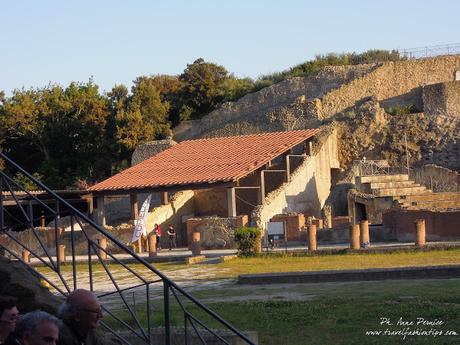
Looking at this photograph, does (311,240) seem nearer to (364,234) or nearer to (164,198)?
(364,234)

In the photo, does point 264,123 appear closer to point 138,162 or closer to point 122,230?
point 138,162

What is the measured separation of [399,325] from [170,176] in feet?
96.5

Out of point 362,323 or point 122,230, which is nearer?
point 362,323

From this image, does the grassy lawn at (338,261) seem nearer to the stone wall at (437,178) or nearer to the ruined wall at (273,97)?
the stone wall at (437,178)

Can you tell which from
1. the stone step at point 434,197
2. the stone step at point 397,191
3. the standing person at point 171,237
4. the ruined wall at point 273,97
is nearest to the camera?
the stone step at point 434,197

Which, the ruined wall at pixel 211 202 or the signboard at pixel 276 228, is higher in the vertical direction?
the ruined wall at pixel 211 202

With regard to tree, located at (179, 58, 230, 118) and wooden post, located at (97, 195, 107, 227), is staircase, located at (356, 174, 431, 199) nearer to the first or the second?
wooden post, located at (97, 195, 107, 227)

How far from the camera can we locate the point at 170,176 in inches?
1683

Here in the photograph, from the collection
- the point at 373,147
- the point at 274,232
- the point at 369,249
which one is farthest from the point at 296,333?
the point at 373,147

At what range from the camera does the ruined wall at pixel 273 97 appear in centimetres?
5453

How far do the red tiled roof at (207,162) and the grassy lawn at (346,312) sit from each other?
2087cm

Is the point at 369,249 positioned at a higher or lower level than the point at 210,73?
lower

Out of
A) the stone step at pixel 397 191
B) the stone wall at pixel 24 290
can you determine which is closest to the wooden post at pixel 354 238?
the stone step at pixel 397 191

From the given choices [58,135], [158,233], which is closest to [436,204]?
[158,233]
